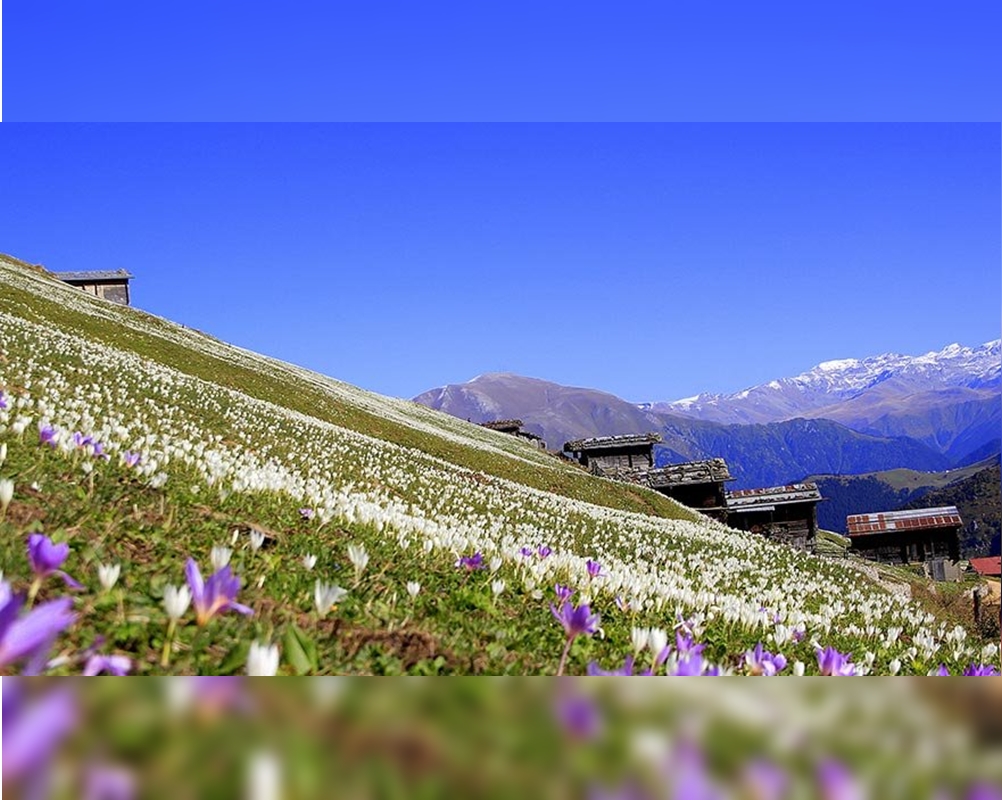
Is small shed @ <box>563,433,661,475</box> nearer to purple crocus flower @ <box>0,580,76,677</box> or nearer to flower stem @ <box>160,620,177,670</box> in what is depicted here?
flower stem @ <box>160,620,177,670</box>

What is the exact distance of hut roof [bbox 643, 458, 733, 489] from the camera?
73.6 m

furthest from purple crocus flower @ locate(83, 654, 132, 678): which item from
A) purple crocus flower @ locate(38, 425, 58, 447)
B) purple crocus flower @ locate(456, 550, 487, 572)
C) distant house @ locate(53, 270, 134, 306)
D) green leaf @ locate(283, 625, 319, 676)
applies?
distant house @ locate(53, 270, 134, 306)

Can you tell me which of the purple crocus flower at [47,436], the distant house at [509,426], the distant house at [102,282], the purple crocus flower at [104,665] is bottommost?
the purple crocus flower at [104,665]

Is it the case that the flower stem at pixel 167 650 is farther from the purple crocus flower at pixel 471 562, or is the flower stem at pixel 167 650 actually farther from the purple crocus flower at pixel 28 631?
the purple crocus flower at pixel 471 562

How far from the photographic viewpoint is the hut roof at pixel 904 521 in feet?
274

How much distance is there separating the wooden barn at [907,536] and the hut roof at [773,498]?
30.2 feet

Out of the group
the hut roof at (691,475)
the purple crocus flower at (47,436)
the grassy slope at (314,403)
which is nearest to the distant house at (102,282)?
the grassy slope at (314,403)

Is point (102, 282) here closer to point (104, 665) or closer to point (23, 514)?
point (23, 514)

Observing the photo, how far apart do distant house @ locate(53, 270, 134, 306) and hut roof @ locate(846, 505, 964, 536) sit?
276 feet

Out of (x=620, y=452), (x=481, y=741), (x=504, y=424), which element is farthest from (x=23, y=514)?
(x=504, y=424)

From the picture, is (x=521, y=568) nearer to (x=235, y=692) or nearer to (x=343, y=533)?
(x=343, y=533)

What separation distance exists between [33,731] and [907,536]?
308 feet

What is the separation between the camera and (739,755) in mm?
1513

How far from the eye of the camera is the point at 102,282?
4176 inches
